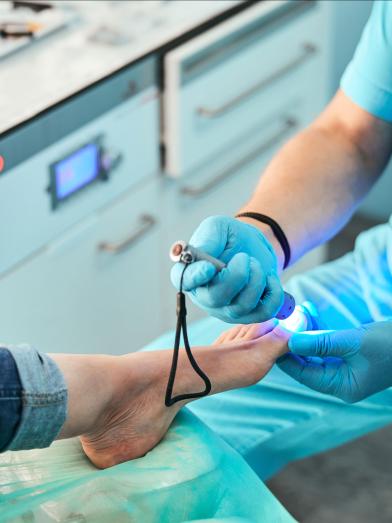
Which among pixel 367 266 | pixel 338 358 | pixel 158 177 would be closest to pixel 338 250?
pixel 158 177

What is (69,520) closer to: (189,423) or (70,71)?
(189,423)

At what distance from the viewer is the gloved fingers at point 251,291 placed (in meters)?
1.31

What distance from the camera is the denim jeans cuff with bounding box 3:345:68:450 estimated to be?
1.21 m

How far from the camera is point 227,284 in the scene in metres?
1.28

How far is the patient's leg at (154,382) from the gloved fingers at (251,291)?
174 millimetres

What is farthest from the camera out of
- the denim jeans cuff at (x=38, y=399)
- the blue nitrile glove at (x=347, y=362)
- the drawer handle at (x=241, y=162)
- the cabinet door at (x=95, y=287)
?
the drawer handle at (x=241, y=162)

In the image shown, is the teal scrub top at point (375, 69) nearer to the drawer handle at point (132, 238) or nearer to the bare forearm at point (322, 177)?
the bare forearm at point (322, 177)

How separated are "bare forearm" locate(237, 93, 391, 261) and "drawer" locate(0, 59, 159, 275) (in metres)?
0.33

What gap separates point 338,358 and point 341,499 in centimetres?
67

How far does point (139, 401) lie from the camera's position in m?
1.43

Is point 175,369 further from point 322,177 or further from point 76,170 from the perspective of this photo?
point 76,170

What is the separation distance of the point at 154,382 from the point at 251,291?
8.8 inches

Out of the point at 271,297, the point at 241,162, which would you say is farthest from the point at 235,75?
the point at 271,297

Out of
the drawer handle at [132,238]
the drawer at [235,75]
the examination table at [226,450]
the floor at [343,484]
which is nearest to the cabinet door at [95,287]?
the drawer handle at [132,238]
